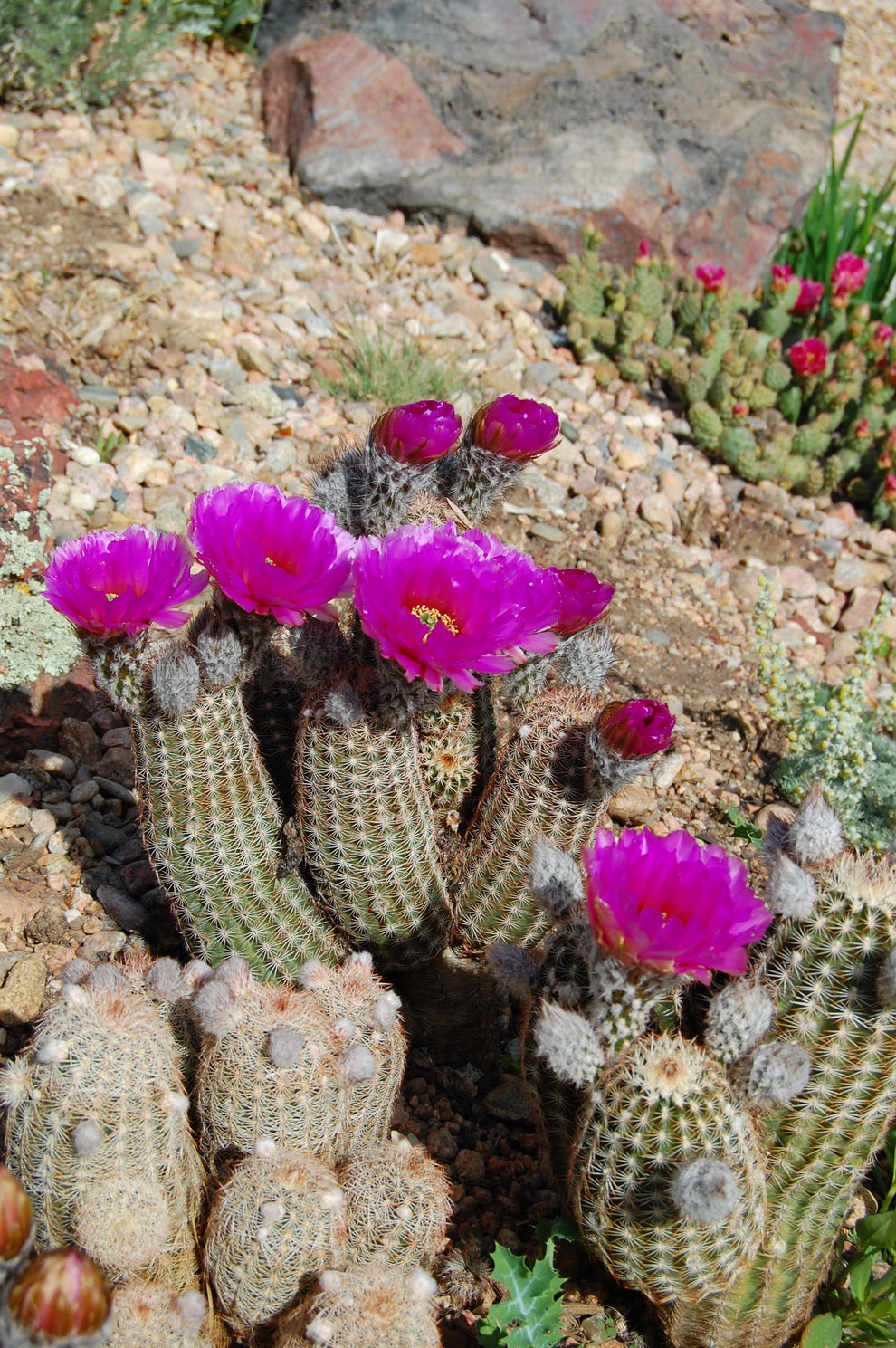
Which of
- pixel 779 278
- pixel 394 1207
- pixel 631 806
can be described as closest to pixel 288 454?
pixel 631 806

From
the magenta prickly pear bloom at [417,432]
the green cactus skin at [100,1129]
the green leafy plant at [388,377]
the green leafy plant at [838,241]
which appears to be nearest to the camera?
the green cactus skin at [100,1129]

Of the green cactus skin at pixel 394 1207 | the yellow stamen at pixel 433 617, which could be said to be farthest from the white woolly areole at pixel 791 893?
the green cactus skin at pixel 394 1207

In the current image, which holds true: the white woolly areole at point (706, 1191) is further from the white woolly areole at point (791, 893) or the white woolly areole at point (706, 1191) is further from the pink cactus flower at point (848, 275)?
the pink cactus flower at point (848, 275)

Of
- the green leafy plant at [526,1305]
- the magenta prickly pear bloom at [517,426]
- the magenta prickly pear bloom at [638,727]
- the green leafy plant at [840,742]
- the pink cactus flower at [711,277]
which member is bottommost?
the green leafy plant at [840,742]

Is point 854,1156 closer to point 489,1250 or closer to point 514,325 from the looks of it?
point 489,1250

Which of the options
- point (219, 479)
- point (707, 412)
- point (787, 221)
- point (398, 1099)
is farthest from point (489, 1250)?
point (787, 221)

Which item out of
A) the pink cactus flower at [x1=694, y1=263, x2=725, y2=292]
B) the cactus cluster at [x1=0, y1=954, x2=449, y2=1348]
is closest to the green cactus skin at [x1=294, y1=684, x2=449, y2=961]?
the cactus cluster at [x1=0, y1=954, x2=449, y2=1348]
